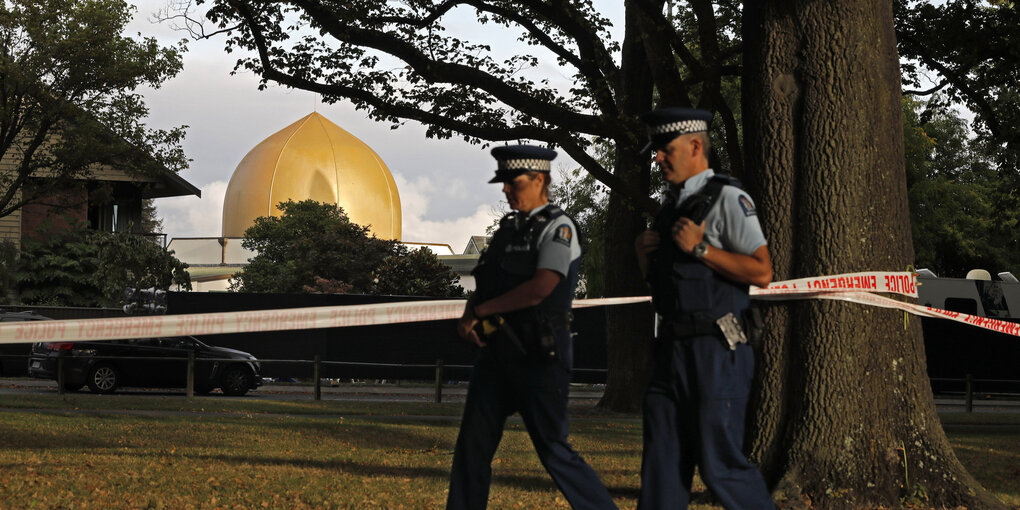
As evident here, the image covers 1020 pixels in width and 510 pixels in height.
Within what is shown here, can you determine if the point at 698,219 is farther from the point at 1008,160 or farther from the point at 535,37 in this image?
the point at 1008,160

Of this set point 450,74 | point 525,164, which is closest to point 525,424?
point 525,164

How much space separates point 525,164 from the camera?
521cm

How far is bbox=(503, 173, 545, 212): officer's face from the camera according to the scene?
204 inches

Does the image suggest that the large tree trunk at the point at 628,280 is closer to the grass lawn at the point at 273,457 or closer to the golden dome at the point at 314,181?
the grass lawn at the point at 273,457

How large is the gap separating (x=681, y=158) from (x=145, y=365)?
18.8 m

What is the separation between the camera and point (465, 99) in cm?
1875

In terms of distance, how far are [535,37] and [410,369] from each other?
9965mm

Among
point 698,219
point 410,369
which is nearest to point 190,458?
point 698,219

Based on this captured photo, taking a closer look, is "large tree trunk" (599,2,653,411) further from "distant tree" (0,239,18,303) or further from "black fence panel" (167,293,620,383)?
"distant tree" (0,239,18,303)

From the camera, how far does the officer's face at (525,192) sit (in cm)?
519

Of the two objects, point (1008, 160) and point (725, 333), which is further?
point (1008, 160)

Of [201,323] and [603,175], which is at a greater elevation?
[603,175]

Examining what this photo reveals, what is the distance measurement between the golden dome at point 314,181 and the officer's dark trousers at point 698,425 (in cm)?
8418

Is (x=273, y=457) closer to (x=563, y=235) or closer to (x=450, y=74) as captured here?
(x=563, y=235)
